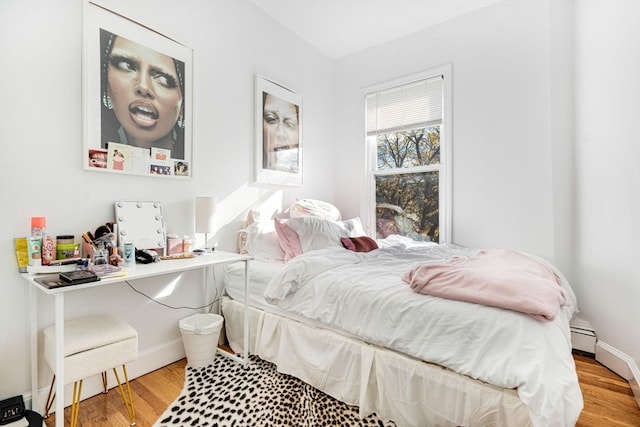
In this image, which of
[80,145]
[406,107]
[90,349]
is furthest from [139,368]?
[406,107]

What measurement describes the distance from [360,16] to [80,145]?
2570mm

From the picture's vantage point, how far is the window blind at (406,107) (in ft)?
10.1

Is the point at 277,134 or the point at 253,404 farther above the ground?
the point at 277,134

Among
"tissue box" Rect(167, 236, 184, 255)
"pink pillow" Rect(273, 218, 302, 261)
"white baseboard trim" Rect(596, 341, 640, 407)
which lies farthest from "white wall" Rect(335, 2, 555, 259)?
"tissue box" Rect(167, 236, 184, 255)

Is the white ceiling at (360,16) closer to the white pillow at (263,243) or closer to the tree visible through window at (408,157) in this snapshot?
the tree visible through window at (408,157)

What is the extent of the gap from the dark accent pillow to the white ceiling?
2.09m

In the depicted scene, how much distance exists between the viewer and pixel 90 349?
1.36 meters

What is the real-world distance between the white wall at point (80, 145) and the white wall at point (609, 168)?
2.44 m

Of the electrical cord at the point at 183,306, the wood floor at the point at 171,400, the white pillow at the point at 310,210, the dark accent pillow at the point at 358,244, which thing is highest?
the white pillow at the point at 310,210

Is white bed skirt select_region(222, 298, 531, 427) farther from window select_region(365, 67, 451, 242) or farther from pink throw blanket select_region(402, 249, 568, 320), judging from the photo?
window select_region(365, 67, 451, 242)

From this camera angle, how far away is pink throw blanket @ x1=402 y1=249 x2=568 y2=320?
1.24m

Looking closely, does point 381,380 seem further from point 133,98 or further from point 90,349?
point 133,98

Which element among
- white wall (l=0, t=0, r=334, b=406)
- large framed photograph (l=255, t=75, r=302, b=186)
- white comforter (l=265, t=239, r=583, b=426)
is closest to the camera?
white comforter (l=265, t=239, r=583, b=426)

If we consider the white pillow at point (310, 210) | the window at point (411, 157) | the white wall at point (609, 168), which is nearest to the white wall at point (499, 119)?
the window at point (411, 157)
